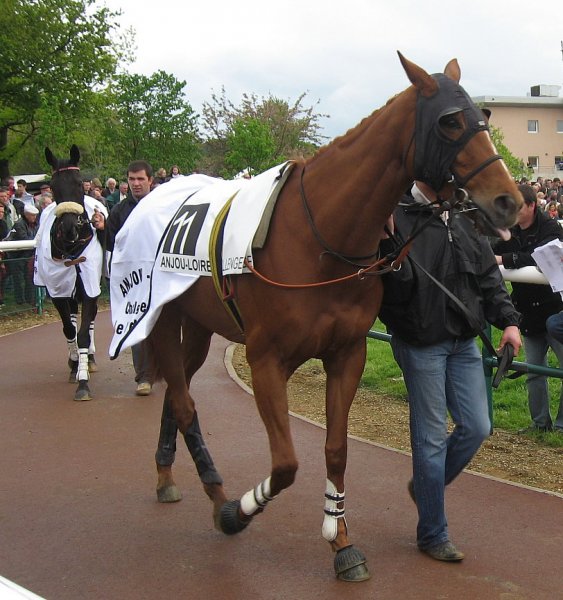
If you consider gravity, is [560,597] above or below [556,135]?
below

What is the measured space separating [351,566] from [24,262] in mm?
9783

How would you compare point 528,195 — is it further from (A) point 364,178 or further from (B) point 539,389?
(A) point 364,178

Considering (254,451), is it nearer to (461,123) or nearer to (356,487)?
(356,487)

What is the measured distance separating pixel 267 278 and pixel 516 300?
2.87 meters

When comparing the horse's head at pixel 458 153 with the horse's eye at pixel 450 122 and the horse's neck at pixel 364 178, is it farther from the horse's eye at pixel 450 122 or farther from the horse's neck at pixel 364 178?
the horse's neck at pixel 364 178

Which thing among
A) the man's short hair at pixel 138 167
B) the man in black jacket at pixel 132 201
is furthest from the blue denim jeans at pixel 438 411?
the man's short hair at pixel 138 167

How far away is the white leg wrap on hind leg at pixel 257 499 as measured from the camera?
3.80 meters

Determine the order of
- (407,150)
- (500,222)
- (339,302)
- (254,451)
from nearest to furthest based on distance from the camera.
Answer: (500,222)
(407,150)
(339,302)
(254,451)

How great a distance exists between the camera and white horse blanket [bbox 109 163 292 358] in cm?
382

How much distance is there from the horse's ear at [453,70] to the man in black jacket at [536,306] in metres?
2.47

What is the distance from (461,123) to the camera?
3.05m

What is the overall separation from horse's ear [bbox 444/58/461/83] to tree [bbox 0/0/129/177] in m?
23.2

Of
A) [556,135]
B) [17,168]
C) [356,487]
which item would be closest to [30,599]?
[356,487]

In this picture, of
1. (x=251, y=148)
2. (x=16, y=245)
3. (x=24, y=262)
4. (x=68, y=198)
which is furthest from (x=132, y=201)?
(x=251, y=148)
